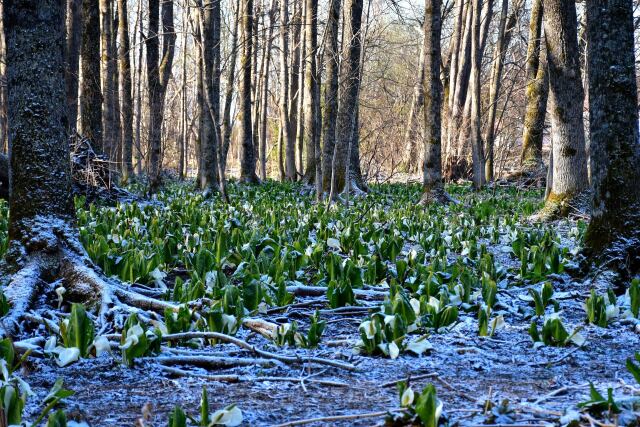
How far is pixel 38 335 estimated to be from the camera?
321cm

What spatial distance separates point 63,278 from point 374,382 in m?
2.19

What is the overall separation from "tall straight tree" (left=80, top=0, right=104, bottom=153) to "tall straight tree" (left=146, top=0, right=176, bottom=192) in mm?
1040

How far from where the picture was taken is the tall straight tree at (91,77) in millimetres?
12117

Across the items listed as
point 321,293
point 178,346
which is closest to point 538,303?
point 321,293

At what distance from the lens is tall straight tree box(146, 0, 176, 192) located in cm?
1223

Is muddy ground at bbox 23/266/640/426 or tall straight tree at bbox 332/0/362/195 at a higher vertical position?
tall straight tree at bbox 332/0/362/195

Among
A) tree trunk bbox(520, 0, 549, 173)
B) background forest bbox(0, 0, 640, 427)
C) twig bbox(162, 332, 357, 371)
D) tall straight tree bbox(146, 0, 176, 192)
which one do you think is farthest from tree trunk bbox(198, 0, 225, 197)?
tree trunk bbox(520, 0, 549, 173)

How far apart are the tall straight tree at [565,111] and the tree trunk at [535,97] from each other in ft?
25.6

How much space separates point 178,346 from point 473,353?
1.47m

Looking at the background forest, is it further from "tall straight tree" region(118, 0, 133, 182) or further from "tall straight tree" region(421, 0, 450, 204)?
"tall straight tree" region(118, 0, 133, 182)

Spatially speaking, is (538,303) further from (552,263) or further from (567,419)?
(567,419)

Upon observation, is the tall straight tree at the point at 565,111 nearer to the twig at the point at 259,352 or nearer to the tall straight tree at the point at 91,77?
the twig at the point at 259,352

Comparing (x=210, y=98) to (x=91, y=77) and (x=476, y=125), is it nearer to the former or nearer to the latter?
(x=91, y=77)

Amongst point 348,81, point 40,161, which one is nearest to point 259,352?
point 40,161
